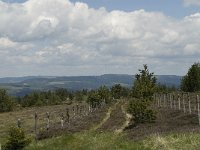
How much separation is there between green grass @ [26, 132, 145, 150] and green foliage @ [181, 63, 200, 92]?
2769 inches

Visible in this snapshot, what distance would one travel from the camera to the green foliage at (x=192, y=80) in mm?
99500

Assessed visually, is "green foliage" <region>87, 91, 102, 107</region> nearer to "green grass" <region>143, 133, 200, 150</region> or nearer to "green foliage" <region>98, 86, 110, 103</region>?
"green foliage" <region>98, 86, 110, 103</region>

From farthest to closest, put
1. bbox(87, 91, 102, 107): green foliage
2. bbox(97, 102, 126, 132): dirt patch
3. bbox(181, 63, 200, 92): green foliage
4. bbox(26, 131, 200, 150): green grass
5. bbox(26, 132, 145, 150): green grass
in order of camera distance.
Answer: bbox(181, 63, 200, 92): green foliage
bbox(87, 91, 102, 107): green foliage
bbox(97, 102, 126, 132): dirt patch
bbox(26, 132, 145, 150): green grass
bbox(26, 131, 200, 150): green grass

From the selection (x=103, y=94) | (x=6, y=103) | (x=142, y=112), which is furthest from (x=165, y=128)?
(x=6, y=103)

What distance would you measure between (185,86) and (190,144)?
82.4 metres

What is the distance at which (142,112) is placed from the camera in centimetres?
3966

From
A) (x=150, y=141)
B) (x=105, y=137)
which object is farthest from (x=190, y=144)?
(x=105, y=137)

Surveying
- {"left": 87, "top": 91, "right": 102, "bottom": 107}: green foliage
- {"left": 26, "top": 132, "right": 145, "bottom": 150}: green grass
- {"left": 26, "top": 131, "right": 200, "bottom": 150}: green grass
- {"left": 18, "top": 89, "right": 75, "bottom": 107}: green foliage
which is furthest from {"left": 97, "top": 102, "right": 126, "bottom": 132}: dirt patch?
{"left": 18, "top": 89, "right": 75, "bottom": 107}: green foliage

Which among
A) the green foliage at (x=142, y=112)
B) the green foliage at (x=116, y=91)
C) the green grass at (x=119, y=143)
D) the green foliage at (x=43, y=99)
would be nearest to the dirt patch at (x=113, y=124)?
the green foliage at (x=142, y=112)

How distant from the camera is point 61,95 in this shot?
18425 cm

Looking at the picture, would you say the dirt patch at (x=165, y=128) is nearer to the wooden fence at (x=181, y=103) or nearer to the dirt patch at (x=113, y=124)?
the dirt patch at (x=113, y=124)

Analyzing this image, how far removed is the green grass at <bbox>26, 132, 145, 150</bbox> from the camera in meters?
25.0

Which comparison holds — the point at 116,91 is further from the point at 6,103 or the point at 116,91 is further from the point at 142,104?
the point at 142,104

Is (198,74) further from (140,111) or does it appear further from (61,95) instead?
(61,95)
